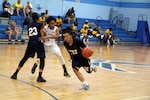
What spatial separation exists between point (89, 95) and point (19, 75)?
2.52m

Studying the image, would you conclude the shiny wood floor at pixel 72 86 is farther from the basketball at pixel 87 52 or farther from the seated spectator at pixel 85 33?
the seated spectator at pixel 85 33

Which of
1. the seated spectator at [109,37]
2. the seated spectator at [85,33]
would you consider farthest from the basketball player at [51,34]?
the seated spectator at [109,37]

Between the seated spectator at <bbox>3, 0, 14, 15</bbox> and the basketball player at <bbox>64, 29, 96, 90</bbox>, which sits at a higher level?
the seated spectator at <bbox>3, 0, 14, 15</bbox>

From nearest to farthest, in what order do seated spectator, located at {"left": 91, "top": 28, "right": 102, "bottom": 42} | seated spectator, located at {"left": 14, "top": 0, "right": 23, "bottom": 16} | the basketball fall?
Result: the basketball
seated spectator, located at {"left": 14, "top": 0, "right": 23, "bottom": 16}
seated spectator, located at {"left": 91, "top": 28, "right": 102, "bottom": 42}

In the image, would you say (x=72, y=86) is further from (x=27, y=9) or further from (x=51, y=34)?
(x=27, y=9)

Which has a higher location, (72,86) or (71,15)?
(71,15)

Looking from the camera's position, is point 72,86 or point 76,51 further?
point 72,86

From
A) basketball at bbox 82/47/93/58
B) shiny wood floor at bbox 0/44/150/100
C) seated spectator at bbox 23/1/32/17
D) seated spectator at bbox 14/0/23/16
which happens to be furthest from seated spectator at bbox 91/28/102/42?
basketball at bbox 82/47/93/58

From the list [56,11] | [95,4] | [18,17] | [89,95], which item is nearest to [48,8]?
[56,11]

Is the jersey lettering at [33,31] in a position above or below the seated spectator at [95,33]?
above

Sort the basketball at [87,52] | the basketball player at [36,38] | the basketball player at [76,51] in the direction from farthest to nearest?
the basketball player at [36,38] < the basketball player at [76,51] < the basketball at [87,52]

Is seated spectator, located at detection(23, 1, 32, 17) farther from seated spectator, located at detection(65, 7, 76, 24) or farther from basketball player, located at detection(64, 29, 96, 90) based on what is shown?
basketball player, located at detection(64, 29, 96, 90)

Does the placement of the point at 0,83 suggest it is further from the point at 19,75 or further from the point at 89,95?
the point at 89,95

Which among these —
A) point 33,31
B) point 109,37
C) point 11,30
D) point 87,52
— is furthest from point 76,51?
point 109,37
